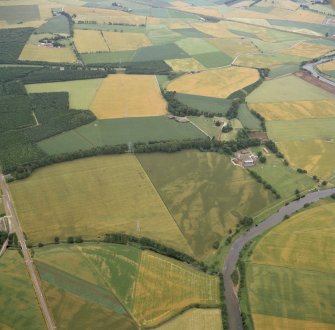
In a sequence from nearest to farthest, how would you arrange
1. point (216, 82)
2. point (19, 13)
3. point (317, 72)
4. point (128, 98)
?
point (128, 98)
point (216, 82)
point (317, 72)
point (19, 13)

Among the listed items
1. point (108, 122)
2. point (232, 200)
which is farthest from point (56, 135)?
point (232, 200)

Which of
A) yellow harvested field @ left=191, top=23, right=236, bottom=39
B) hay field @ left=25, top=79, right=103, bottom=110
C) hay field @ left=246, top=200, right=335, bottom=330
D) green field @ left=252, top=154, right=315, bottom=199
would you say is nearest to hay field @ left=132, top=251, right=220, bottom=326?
hay field @ left=246, top=200, right=335, bottom=330

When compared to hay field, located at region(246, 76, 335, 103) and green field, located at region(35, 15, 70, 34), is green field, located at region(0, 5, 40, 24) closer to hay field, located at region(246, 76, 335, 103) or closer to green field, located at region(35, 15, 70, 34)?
green field, located at region(35, 15, 70, 34)

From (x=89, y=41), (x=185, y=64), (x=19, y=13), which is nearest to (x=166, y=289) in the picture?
(x=185, y=64)

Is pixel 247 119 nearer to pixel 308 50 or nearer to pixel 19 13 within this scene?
pixel 308 50

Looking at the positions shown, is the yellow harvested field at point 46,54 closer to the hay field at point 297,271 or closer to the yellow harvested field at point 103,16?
the yellow harvested field at point 103,16

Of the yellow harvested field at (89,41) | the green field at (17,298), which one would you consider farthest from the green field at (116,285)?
the yellow harvested field at (89,41)
